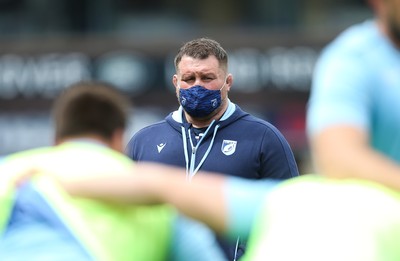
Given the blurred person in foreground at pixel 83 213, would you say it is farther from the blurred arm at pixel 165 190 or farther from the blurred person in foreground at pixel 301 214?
the blurred person in foreground at pixel 301 214

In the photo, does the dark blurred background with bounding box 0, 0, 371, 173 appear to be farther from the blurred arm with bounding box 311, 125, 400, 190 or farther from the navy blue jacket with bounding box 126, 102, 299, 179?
the blurred arm with bounding box 311, 125, 400, 190

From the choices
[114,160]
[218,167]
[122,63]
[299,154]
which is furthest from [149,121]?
[114,160]

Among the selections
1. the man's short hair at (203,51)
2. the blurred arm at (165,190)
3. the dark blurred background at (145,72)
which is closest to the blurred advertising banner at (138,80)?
the dark blurred background at (145,72)

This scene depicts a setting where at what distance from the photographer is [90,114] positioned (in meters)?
3.95

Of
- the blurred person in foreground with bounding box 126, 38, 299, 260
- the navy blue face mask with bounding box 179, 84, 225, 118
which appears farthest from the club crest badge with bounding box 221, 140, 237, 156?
the navy blue face mask with bounding box 179, 84, 225, 118

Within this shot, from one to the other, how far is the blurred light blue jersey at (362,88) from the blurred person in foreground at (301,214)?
200 mm

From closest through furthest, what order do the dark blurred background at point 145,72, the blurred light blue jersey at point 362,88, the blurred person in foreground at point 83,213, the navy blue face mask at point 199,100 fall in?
the blurred light blue jersey at point 362,88, the blurred person in foreground at point 83,213, the navy blue face mask at point 199,100, the dark blurred background at point 145,72

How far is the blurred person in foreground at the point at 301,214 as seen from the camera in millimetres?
2959

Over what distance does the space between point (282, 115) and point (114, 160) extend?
1527 centimetres

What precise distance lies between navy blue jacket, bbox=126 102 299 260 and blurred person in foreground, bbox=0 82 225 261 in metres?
2.48

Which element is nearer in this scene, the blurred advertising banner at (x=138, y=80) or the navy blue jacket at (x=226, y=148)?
the navy blue jacket at (x=226, y=148)

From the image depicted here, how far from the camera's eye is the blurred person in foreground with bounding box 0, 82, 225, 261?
359 cm

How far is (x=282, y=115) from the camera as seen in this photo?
19.0 m

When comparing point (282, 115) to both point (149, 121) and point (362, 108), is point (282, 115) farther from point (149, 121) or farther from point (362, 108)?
point (362, 108)
